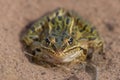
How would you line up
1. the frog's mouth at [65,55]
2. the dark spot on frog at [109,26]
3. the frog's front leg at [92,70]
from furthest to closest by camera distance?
the dark spot on frog at [109,26]
the frog's front leg at [92,70]
the frog's mouth at [65,55]

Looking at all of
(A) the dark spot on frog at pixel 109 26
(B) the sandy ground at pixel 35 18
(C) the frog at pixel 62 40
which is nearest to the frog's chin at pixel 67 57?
(C) the frog at pixel 62 40

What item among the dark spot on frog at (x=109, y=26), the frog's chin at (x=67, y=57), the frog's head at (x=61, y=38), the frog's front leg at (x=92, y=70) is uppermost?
the dark spot on frog at (x=109, y=26)

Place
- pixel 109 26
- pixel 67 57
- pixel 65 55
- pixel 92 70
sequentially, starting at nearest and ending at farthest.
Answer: pixel 65 55 < pixel 67 57 < pixel 92 70 < pixel 109 26

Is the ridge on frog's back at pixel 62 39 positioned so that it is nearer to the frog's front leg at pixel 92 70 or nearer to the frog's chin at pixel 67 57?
the frog's chin at pixel 67 57

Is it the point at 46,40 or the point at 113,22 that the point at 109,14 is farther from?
the point at 46,40

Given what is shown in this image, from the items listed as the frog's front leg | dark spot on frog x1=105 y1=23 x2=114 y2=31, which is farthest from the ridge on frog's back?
dark spot on frog x1=105 y1=23 x2=114 y2=31

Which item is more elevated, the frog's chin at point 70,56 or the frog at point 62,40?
the frog at point 62,40

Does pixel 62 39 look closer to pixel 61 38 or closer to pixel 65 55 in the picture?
pixel 61 38

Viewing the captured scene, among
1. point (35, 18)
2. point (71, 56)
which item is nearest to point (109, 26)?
point (35, 18)

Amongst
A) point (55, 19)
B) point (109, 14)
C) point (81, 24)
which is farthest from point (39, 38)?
point (109, 14)
